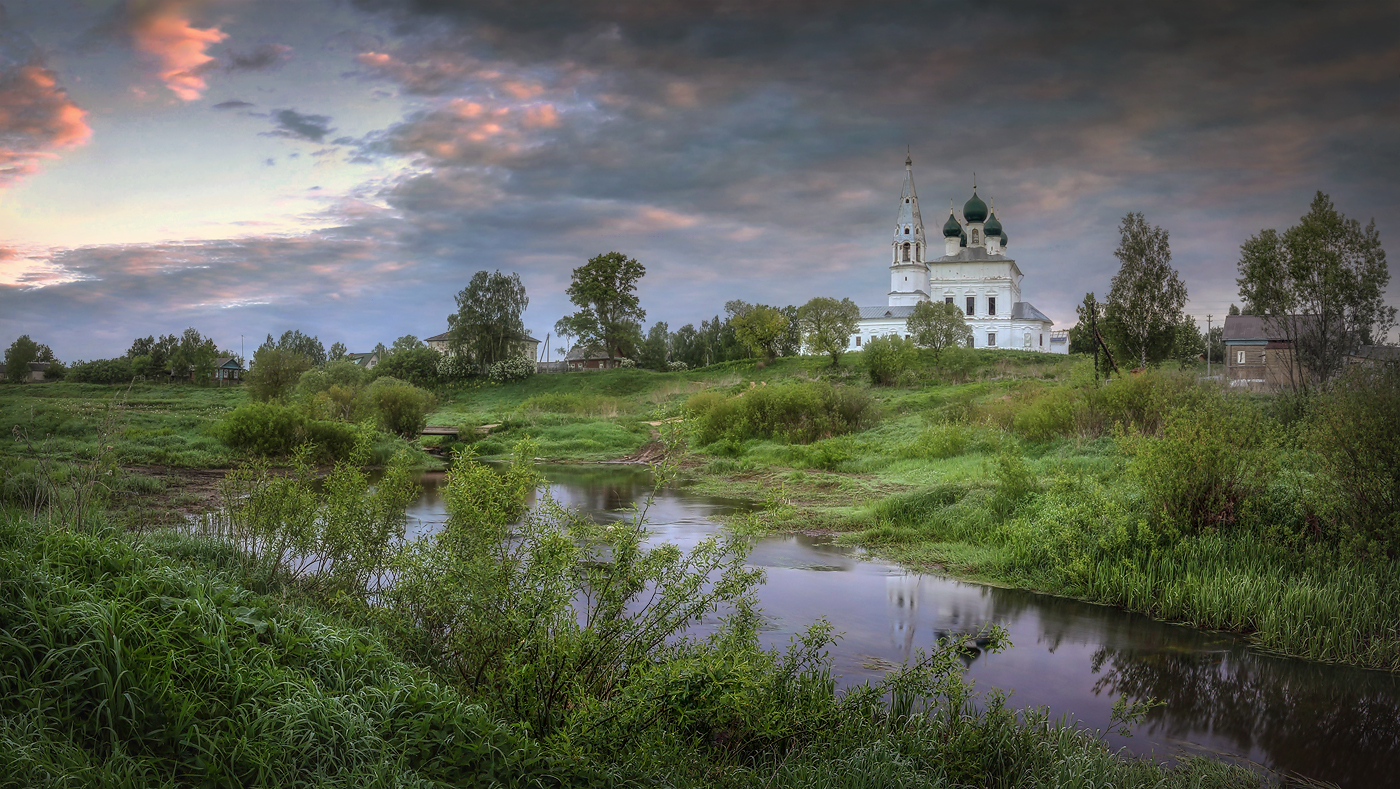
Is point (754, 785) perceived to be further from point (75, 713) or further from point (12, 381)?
point (12, 381)

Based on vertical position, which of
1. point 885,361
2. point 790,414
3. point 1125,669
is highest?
point 885,361

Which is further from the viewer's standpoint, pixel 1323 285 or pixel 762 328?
pixel 762 328

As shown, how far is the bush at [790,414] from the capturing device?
28.5 m

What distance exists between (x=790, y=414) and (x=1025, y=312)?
7322 centimetres

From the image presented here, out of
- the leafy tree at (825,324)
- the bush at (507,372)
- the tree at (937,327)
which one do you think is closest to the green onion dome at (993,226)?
→ the tree at (937,327)

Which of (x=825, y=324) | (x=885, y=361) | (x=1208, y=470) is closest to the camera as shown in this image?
(x=1208, y=470)

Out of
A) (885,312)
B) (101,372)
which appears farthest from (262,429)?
(885,312)

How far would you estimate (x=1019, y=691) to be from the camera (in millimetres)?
8031

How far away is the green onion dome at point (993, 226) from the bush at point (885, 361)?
5376 cm

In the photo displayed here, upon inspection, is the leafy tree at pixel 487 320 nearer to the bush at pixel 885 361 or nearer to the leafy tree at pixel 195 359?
the leafy tree at pixel 195 359

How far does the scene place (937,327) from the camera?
62094mm

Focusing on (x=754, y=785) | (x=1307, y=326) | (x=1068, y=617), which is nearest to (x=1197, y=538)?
(x=1068, y=617)

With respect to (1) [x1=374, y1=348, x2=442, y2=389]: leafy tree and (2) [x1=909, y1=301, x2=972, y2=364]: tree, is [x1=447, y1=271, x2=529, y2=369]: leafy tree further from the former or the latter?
(2) [x1=909, y1=301, x2=972, y2=364]: tree

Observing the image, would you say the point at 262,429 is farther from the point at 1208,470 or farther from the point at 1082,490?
the point at 1208,470
